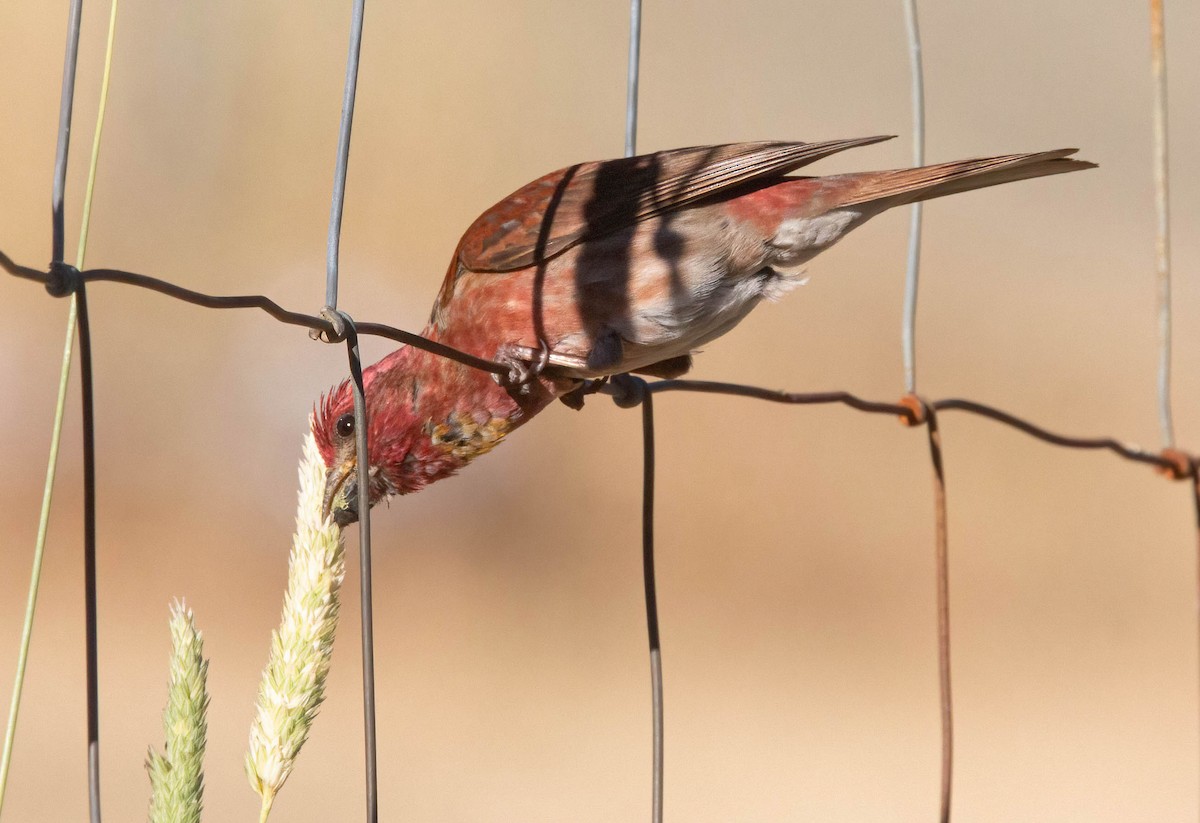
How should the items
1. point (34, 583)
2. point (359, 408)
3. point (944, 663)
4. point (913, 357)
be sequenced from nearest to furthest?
point (34, 583), point (359, 408), point (944, 663), point (913, 357)

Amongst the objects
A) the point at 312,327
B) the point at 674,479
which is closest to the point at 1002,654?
the point at 674,479

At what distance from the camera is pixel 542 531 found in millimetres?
11938

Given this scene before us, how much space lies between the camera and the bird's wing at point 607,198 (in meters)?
3.43

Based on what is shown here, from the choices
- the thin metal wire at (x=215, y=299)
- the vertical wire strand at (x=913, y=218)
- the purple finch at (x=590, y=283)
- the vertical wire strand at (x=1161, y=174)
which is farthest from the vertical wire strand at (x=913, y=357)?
the thin metal wire at (x=215, y=299)

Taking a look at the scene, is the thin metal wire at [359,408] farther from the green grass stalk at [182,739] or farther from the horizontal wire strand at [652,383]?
the green grass stalk at [182,739]

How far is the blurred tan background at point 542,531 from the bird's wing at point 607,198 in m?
5.95

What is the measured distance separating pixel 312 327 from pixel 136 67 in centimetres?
1445

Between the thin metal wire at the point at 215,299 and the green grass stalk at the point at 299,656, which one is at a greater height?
the thin metal wire at the point at 215,299

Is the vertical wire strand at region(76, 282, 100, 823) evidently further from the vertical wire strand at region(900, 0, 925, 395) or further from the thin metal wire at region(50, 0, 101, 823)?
the vertical wire strand at region(900, 0, 925, 395)

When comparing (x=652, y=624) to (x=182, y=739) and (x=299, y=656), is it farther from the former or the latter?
(x=182, y=739)

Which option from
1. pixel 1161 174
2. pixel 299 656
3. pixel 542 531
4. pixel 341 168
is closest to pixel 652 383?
pixel 341 168

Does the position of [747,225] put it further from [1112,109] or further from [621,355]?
[1112,109]

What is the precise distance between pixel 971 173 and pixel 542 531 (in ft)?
29.8

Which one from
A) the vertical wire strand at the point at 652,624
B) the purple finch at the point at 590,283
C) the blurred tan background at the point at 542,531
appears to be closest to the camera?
the vertical wire strand at the point at 652,624
